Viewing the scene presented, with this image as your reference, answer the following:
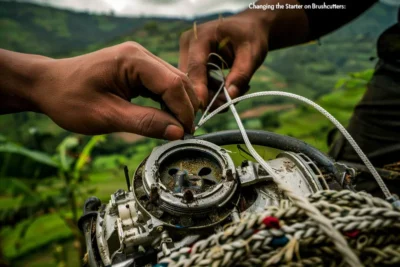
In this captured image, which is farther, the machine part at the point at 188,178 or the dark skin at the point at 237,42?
the dark skin at the point at 237,42

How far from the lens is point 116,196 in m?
1.35

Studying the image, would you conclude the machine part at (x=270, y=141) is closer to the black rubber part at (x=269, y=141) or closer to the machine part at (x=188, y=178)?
the black rubber part at (x=269, y=141)

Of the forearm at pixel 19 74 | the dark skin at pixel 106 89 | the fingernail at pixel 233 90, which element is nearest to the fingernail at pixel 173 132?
the dark skin at pixel 106 89

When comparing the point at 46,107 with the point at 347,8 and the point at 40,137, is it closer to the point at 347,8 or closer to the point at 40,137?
the point at 347,8

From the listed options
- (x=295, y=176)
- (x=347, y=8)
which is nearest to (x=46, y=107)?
(x=295, y=176)

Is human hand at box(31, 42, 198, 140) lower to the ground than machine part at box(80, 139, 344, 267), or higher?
higher

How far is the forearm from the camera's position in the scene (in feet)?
5.39

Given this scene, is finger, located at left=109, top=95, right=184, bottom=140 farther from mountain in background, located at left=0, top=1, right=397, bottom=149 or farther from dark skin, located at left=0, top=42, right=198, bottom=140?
mountain in background, located at left=0, top=1, right=397, bottom=149

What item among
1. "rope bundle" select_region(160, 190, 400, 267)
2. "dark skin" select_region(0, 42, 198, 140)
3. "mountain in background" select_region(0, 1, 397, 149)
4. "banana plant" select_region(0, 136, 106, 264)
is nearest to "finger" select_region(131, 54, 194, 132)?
"dark skin" select_region(0, 42, 198, 140)

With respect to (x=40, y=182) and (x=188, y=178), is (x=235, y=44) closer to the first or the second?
(x=188, y=178)

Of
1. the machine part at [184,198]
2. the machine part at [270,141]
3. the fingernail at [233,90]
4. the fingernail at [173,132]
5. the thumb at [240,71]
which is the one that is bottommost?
the machine part at [184,198]

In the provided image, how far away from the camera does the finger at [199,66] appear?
1.86m

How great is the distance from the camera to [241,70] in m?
1.95

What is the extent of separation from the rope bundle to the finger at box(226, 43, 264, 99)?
1080 mm
